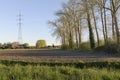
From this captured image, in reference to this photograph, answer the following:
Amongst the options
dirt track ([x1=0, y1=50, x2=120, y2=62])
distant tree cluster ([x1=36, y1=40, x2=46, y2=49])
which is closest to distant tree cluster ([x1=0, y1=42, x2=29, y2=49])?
distant tree cluster ([x1=36, y1=40, x2=46, y2=49])

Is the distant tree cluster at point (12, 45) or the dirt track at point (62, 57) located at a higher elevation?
the distant tree cluster at point (12, 45)

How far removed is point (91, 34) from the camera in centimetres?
5488

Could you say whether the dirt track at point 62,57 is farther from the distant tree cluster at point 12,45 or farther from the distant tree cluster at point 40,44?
the distant tree cluster at point 40,44

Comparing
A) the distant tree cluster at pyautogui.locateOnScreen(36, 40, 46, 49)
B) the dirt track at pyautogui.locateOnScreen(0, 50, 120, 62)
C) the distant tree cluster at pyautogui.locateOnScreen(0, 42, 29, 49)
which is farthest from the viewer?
the distant tree cluster at pyautogui.locateOnScreen(36, 40, 46, 49)

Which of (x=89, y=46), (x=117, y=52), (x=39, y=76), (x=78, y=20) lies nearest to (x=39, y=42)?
(x=78, y=20)

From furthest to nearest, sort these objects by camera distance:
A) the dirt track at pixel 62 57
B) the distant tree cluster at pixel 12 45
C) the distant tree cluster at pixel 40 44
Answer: the distant tree cluster at pixel 40 44 → the distant tree cluster at pixel 12 45 → the dirt track at pixel 62 57

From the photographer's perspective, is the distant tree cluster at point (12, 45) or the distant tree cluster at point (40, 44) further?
the distant tree cluster at point (40, 44)

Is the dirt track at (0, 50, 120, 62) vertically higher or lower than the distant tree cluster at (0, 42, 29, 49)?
lower

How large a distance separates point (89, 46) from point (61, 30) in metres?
28.9

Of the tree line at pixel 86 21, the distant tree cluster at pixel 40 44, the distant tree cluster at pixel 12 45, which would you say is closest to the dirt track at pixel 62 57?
the tree line at pixel 86 21

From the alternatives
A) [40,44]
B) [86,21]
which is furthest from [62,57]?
[40,44]

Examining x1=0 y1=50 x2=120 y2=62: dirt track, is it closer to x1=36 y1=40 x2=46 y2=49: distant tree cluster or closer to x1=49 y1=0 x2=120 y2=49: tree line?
x1=49 y1=0 x2=120 y2=49: tree line

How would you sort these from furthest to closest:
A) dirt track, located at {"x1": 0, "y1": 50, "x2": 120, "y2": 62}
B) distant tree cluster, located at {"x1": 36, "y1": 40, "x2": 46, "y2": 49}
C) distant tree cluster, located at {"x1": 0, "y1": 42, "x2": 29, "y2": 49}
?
distant tree cluster, located at {"x1": 36, "y1": 40, "x2": 46, "y2": 49} → distant tree cluster, located at {"x1": 0, "y1": 42, "x2": 29, "y2": 49} → dirt track, located at {"x1": 0, "y1": 50, "x2": 120, "y2": 62}

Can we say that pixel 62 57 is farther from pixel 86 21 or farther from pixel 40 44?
pixel 40 44
